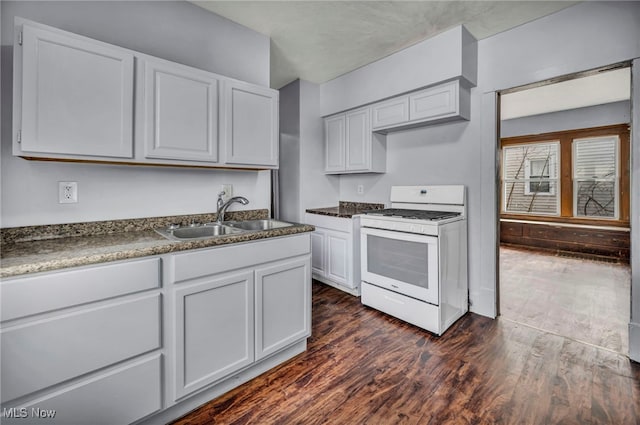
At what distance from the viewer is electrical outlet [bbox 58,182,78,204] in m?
1.64

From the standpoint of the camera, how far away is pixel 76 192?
169cm

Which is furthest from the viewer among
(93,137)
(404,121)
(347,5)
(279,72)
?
(279,72)

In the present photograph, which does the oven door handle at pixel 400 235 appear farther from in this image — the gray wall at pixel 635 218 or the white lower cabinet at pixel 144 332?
the gray wall at pixel 635 218

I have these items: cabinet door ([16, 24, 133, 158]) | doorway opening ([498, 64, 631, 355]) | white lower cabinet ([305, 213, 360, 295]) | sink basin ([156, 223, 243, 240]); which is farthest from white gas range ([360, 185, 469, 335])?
cabinet door ([16, 24, 133, 158])

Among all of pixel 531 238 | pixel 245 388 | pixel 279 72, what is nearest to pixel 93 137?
pixel 245 388

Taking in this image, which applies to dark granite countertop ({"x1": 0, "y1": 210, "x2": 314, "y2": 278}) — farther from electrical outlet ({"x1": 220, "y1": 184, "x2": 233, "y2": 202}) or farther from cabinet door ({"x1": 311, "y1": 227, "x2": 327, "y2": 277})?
cabinet door ({"x1": 311, "y1": 227, "x2": 327, "y2": 277})

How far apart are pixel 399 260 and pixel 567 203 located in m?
4.56

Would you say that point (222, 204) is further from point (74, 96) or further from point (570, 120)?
point (570, 120)

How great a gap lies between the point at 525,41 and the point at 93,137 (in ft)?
10.4

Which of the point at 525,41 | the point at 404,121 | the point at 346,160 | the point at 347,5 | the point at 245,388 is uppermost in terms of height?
the point at 347,5

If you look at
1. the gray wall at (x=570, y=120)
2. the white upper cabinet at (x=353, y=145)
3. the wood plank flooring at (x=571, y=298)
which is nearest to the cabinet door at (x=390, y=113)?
the white upper cabinet at (x=353, y=145)

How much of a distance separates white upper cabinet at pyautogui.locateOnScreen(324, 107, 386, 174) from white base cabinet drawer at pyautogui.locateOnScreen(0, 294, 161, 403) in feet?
8.45

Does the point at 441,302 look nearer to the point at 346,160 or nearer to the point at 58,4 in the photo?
the point at 346,160

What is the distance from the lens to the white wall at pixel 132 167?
5.03 feet
